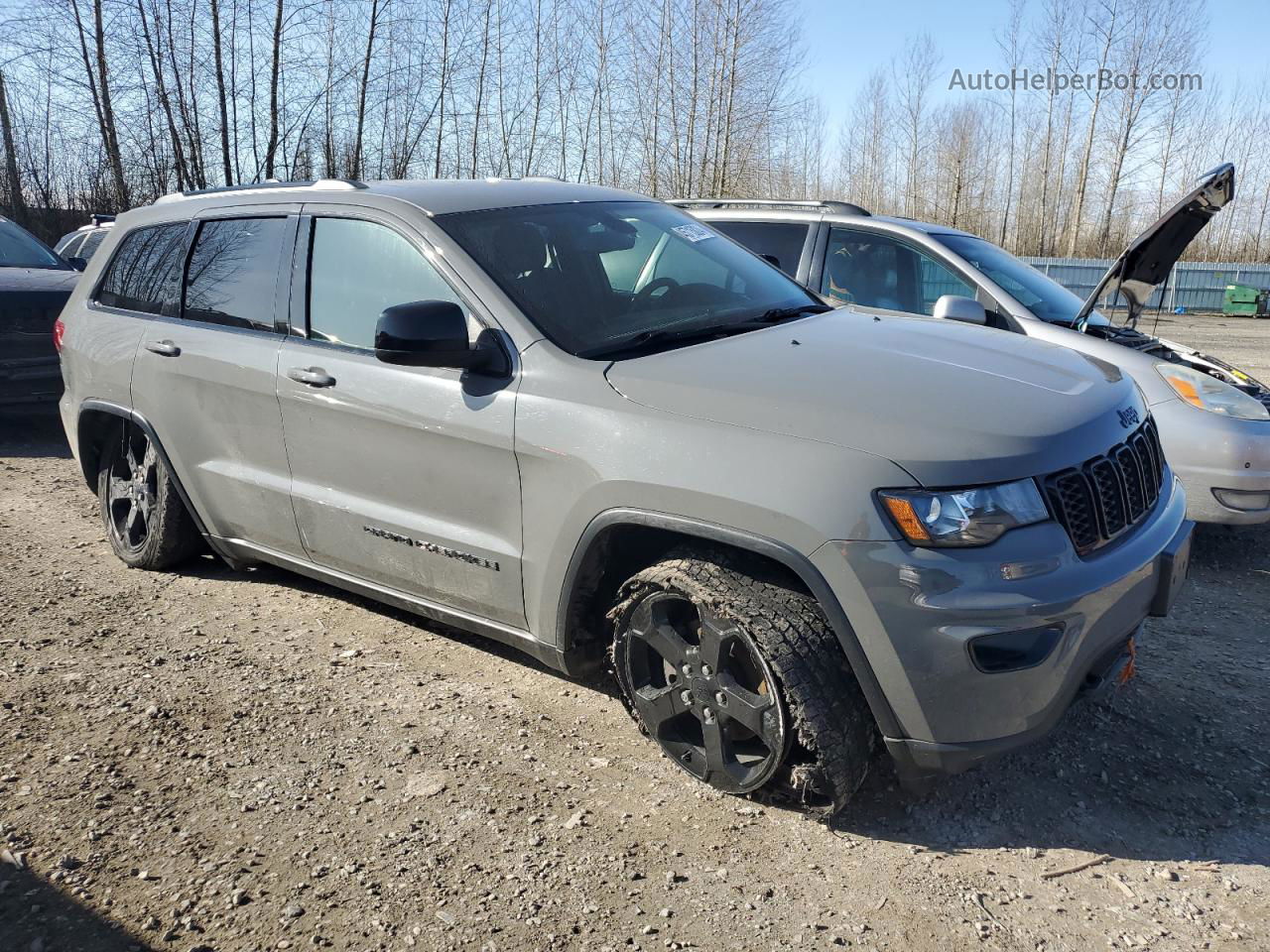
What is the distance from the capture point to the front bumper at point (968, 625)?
248cm

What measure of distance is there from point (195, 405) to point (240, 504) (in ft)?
1.53

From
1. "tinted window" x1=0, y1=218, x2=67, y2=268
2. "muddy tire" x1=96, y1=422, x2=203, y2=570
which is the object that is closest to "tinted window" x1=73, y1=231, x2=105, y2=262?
"tinted window" x1=0, y1=218, x2=67, y2=268

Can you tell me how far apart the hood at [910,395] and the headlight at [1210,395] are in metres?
1.84

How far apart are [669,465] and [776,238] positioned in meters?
4.02

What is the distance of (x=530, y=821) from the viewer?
2.93m

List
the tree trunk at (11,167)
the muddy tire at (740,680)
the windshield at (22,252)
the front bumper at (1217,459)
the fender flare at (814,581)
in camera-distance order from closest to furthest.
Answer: the fender flare at (814,581) → the muddy tire at (740,680) → the front bumper at (1217,459) → the windshield at (22,252) → the tree trunk at (11,167)

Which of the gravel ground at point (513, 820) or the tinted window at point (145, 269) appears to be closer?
the gravel ground at point (513, 820)

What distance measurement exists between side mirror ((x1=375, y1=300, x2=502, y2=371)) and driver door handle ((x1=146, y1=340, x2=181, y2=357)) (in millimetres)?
1583

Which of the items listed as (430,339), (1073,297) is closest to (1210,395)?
(1073,297)

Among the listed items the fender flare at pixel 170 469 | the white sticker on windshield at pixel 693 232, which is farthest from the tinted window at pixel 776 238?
the fender flare at pixel 170 469

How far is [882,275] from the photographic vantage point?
6.04 m

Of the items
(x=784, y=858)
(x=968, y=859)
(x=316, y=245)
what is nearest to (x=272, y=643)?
(x=316, y=245)

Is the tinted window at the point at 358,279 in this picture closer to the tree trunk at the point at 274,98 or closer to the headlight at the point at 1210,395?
the headlight at the point at 1210,395

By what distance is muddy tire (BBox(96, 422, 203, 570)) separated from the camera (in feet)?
15.4
